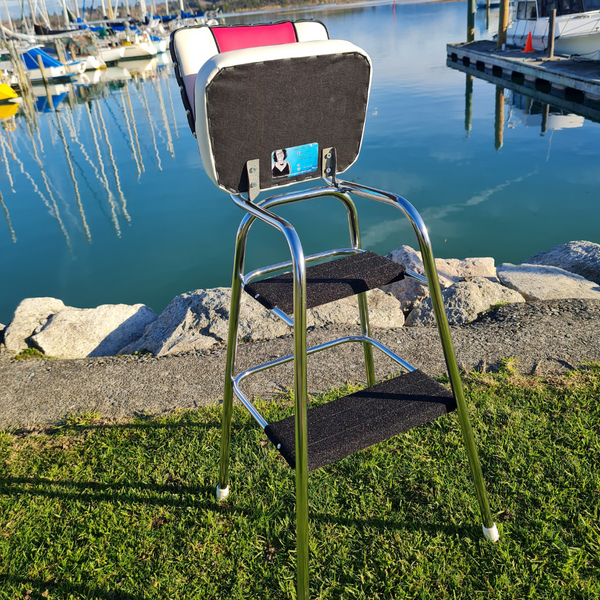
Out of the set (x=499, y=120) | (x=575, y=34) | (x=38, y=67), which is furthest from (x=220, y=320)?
(x=38, y=67)

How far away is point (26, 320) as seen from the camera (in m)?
5.09

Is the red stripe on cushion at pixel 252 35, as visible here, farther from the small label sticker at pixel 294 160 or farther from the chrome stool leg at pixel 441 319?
the chrome stool leg at pixel 441 319

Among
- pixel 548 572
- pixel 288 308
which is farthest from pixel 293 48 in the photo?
pixel 548 572

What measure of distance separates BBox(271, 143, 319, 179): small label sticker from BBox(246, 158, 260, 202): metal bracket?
6cm

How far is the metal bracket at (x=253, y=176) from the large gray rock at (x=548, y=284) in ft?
11.6

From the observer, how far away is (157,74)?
30484mm

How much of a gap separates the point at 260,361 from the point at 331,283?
1851mm

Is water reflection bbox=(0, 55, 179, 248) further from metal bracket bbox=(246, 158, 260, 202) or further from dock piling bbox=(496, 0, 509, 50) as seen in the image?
dock piling bbox=(496, 0, 509, 50)

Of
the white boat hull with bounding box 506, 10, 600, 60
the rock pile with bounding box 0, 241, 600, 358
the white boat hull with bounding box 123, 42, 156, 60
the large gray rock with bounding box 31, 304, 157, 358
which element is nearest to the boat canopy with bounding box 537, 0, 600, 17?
the white boat hull with bounding box 506, 10, 600, 60

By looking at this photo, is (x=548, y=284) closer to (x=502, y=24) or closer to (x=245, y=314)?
(x=245, y=314)

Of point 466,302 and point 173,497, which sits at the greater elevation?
point 173,497

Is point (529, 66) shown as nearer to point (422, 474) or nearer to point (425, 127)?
point (425, 127)

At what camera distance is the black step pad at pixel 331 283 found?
1856mm

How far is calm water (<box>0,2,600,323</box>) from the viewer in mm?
8102
